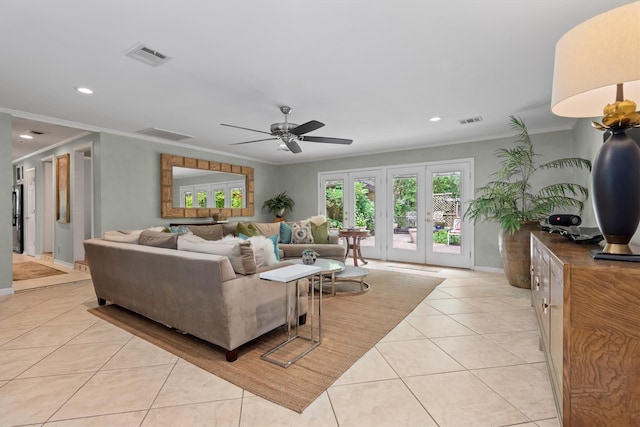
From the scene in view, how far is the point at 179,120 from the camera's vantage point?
4316 mm

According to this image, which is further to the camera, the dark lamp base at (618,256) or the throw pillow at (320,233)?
the throw pillow at (320,233)

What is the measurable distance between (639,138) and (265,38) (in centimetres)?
246

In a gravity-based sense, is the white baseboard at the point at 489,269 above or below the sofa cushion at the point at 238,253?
below

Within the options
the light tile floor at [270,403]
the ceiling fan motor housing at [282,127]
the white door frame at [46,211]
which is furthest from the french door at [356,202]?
the white door frame at [46,211]

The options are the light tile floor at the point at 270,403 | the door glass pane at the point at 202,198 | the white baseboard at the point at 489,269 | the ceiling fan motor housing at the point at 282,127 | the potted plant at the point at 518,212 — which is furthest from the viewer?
the door glass pane at the point at 202,198

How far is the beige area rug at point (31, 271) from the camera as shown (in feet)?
16.2

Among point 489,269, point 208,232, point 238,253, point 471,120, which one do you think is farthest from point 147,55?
point 489,269

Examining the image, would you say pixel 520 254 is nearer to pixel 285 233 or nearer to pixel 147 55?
pixel 285 233

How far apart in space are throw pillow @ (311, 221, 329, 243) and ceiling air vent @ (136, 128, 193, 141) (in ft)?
9.03

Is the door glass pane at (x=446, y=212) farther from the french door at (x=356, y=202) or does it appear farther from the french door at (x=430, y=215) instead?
the french door at (x=356, y=202)

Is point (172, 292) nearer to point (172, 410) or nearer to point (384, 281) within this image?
point (172, 410)

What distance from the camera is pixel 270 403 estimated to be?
5.71 ft

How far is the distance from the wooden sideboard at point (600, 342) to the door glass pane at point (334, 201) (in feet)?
19.8

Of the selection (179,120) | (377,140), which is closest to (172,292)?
(179,120)
